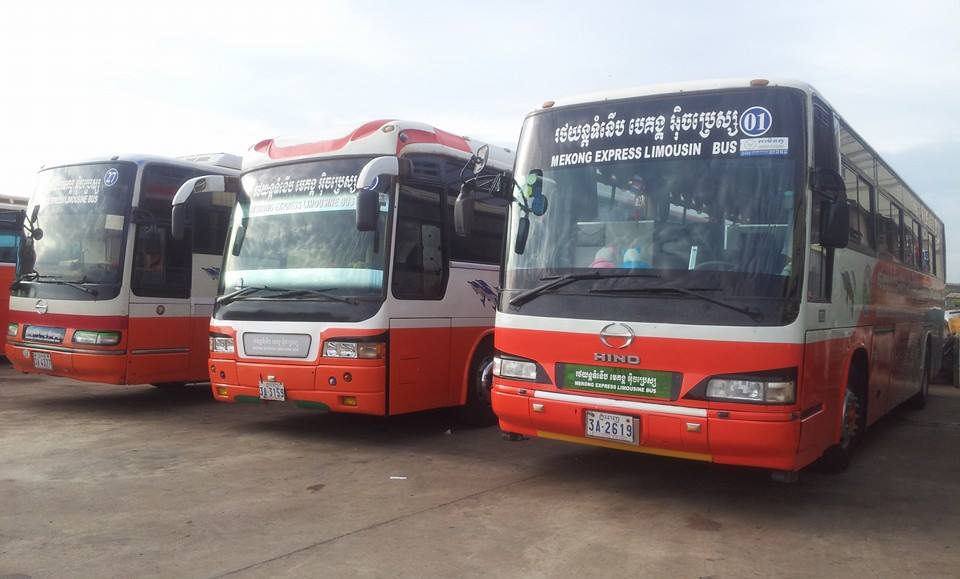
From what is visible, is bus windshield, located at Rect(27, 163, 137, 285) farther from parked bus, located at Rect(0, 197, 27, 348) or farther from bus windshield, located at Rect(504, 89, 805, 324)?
bus windshield, located at Rect(504, 89, 805, 324)

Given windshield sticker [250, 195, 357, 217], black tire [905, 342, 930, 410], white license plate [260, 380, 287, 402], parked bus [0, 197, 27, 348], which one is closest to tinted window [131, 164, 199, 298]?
windshield sticker [250, 195, 357, 217]

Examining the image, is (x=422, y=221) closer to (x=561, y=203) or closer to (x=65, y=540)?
(x=561, y=203)

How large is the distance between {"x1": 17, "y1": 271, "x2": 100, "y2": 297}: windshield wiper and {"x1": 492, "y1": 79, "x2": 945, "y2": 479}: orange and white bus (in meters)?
5.83

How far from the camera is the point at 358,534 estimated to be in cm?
532

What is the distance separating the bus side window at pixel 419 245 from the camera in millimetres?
8273

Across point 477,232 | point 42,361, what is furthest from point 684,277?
point 42,361

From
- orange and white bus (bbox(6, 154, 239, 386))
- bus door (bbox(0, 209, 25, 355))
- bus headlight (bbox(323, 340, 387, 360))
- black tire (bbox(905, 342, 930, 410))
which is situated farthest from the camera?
bus door (bbox(0, 209, 25, 355))

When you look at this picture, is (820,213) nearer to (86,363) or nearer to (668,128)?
(668,128)

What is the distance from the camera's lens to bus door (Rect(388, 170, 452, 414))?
816cm

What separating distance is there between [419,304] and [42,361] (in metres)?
5.06

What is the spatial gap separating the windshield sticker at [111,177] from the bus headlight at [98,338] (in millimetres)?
1791

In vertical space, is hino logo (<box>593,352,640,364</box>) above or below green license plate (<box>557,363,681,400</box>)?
above

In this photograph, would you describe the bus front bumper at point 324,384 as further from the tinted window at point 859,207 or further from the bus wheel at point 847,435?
the tinted window at point 859,207

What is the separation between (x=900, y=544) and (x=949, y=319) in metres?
16.3
